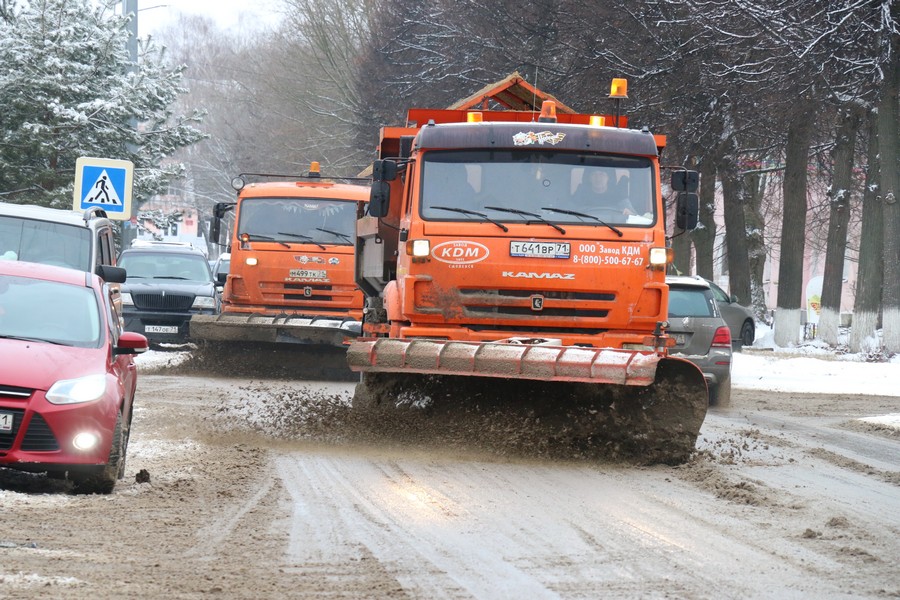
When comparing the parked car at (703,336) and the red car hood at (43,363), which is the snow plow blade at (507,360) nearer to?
the red car hood at (43,363)

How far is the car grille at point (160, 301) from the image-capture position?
71.9 feet

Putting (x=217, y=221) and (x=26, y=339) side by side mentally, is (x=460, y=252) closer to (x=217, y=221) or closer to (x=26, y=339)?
(x=26, y=339)

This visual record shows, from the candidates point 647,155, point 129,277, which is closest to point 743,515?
point 647,155

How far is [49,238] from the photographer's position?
492 inches

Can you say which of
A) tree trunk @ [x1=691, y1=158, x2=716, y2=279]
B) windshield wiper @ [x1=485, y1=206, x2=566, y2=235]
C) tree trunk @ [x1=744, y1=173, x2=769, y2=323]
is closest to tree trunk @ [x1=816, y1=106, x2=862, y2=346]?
tree trunk @ [x1=691, y1=158, x2=716, y2=279]

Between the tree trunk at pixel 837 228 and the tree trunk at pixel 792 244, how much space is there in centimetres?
81

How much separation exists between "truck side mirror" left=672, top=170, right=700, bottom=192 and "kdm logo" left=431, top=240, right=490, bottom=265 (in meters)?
1.90

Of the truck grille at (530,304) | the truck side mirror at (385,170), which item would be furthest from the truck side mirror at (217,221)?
the truck grille at (530,304)

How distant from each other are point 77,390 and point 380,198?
14.7ft

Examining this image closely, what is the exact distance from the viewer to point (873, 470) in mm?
10391

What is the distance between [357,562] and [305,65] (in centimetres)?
4792

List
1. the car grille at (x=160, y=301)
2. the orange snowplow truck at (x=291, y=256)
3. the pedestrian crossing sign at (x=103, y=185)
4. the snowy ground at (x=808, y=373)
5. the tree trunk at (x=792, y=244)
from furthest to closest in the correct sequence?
the tree trunk at (x=792, y=244) → the car grille at (x=160, y=301) → the snowy ground at (x=808, y=373) → the pedestrian crossing sign at (x=103, y=185) → the orange snowplow truck at (x=291, y=256)

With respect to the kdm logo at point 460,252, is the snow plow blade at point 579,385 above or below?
below

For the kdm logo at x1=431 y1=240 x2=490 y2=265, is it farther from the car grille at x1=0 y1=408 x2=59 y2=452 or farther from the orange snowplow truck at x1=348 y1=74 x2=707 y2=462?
the car grille at x1=0 y1=408 x2=59 y2=452
